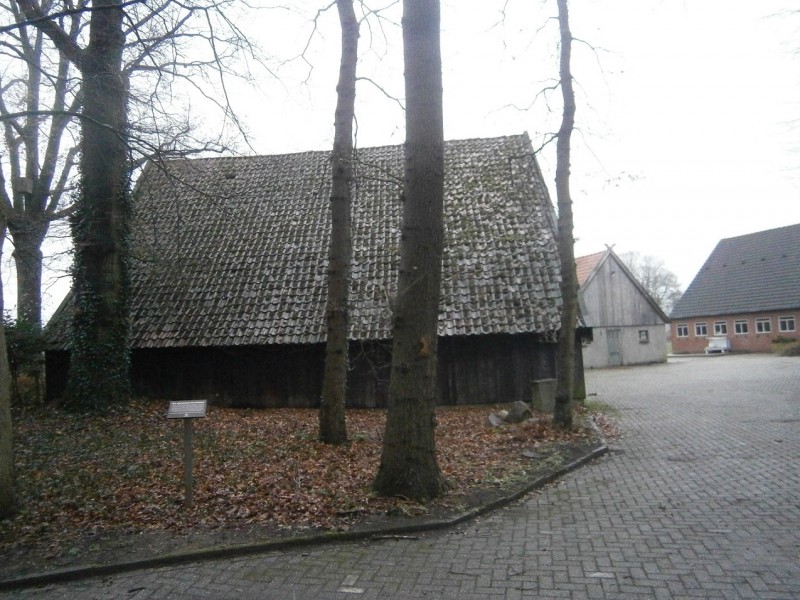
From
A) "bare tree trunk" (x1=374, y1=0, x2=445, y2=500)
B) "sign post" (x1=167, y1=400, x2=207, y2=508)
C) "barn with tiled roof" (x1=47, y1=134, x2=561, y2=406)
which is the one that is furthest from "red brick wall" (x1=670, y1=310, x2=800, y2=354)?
"sign post" (x1=167, y1=400, x2=207, y2=508)

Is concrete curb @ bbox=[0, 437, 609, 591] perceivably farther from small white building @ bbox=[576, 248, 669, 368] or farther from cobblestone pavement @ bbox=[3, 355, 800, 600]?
small white building @ bbox=[576, 248, 669, 368]

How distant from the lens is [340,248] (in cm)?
1020

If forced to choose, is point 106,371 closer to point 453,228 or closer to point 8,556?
point 8,556

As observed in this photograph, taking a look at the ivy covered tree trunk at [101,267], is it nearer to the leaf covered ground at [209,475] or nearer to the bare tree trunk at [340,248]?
the leaf covered ground at [209,475]

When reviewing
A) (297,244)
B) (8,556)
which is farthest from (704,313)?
(8,556)

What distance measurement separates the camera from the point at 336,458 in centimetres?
922

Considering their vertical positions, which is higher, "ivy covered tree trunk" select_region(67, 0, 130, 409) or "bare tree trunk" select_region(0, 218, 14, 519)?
"ivy covered tree trunk" select_region(67, 0, 130, 409)

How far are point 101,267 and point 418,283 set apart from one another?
29.4ft

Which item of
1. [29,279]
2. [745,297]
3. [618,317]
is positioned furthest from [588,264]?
[29,279]

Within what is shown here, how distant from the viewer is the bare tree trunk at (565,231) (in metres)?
11.6

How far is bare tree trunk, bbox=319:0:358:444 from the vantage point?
10039 mm

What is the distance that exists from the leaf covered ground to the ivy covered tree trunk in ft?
2.54

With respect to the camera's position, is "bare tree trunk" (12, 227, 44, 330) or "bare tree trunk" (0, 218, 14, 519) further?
"bare tree trunk" (12, 227, 44, 330)

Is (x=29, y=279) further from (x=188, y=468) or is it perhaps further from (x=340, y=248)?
(x=188, y=468)
